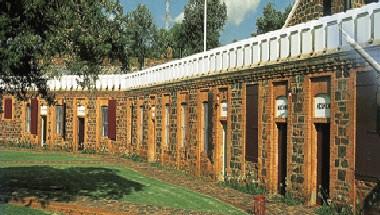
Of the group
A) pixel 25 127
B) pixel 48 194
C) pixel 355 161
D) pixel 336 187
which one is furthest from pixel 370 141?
pixel 25 127

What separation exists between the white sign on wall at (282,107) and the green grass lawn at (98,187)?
3.37m

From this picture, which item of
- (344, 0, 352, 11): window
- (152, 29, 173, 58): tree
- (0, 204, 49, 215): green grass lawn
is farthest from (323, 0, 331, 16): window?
(152, 29, 173, 58): tree

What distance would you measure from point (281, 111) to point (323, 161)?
275cm

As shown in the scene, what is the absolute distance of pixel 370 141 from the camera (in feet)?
43.6

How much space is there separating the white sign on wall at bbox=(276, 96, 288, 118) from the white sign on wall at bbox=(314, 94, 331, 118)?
1.69 metres

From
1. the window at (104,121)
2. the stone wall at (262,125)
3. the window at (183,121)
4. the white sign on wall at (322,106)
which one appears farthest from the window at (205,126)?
the window at (104,121)

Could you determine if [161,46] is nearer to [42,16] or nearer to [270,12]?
[270,12]

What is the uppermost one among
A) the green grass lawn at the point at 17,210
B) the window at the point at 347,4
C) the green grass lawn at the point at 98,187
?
the window at the point at 347,4

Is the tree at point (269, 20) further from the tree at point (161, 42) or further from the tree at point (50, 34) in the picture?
the tree at point (50, 34)

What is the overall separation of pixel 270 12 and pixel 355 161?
154 ft

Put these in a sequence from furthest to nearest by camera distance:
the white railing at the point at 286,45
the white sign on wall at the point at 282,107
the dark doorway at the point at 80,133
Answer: the dark doorway at the point at 80,133 < the white sign on wall at the point at 282,107 < the white railing at the point at 286,45

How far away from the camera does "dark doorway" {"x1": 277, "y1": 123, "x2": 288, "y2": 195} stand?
17.8 metres

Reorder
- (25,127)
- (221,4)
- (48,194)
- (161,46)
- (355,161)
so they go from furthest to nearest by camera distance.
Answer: (161,46)
(221,4)
(25,127)
(48,194)
(355,161)

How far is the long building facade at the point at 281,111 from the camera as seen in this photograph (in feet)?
44.9
